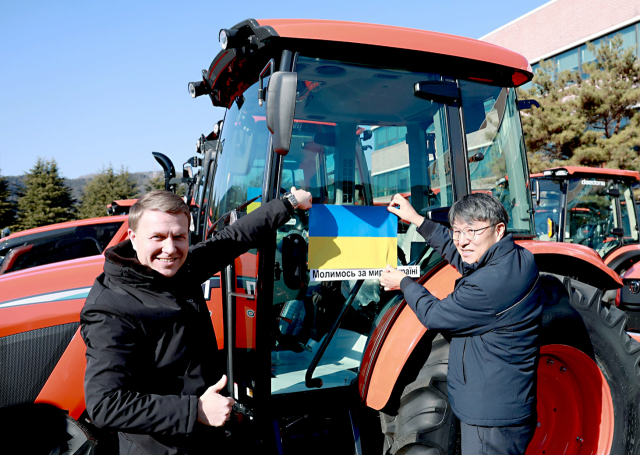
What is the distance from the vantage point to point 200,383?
150 centimetres

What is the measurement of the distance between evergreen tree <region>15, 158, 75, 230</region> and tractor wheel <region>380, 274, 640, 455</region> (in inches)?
1120

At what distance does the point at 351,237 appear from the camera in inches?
90.9

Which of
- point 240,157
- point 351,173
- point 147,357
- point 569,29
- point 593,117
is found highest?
point 569,29

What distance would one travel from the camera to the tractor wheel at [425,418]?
212 centimetres

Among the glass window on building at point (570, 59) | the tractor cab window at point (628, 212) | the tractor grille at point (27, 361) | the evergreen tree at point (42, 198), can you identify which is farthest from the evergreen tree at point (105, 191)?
the tractor grille at point (27, 361)

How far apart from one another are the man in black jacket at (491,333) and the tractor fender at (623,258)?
6.71 meters

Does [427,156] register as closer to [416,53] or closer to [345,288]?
[416,53]

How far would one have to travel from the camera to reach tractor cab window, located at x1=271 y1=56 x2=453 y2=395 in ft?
7.88

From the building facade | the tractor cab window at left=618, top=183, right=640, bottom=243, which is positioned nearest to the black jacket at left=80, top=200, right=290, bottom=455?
the tractor cab window at left=618, top=183, right=640, bottom=243

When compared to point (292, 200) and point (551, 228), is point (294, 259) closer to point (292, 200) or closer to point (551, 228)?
point (292, 200)

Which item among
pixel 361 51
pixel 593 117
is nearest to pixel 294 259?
pixel 361 51

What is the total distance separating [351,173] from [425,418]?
1280 mm

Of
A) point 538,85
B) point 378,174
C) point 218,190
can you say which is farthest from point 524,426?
point 538,85

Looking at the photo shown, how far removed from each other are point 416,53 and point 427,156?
54cm
